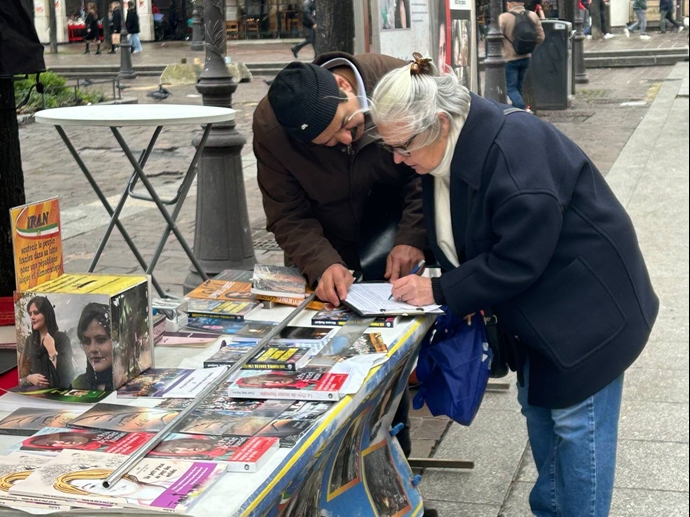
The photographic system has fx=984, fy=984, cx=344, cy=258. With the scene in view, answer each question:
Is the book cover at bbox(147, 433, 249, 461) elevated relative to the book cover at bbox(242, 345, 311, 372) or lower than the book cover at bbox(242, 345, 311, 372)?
lower

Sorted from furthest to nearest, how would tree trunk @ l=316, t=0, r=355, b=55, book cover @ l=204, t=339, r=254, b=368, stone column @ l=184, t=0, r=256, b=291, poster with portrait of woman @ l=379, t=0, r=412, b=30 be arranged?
stone column @ l=184, t=0, r=256, b=291, tree trunk @ l=316, t=0, r=355, b=55, poster with portrait of woman @ l=379, t=0, r=412, b=30, book cover @ l=204, t=339, r=254, b=368

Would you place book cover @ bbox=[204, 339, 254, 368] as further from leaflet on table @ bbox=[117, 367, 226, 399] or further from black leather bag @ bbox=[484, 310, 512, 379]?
black leather bag @ bbox=[484, 310, 512, 379]

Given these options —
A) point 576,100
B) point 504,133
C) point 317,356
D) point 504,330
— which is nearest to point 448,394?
point 504,330

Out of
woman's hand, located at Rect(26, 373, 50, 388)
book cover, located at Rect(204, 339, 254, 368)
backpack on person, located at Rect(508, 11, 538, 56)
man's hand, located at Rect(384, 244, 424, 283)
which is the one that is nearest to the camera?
woman's hand, located at Rect(26, 373, 50, 388)

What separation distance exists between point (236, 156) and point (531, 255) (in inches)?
150

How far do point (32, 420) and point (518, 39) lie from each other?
11.1 m

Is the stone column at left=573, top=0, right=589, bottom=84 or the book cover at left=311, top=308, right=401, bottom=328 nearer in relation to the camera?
the book cover at left=311, top=308, right=401, bottom=328

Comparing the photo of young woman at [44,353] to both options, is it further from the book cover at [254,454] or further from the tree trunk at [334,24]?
the tree trunk at [334,24]

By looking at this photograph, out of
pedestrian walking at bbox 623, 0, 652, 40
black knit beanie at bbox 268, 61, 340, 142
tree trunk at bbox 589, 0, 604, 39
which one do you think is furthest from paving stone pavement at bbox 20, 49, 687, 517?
pedestrian walking at bbox 623, 0, 652, 40

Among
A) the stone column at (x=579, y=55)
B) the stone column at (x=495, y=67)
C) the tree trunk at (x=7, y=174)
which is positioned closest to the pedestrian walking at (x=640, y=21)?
the stone column at (x=579, y=55)

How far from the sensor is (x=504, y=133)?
2480 mm

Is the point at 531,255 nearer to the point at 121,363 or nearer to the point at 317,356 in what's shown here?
the point at 317,356

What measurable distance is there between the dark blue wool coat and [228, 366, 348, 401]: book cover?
480 millimetres

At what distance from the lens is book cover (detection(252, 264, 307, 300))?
3072 millimetres
